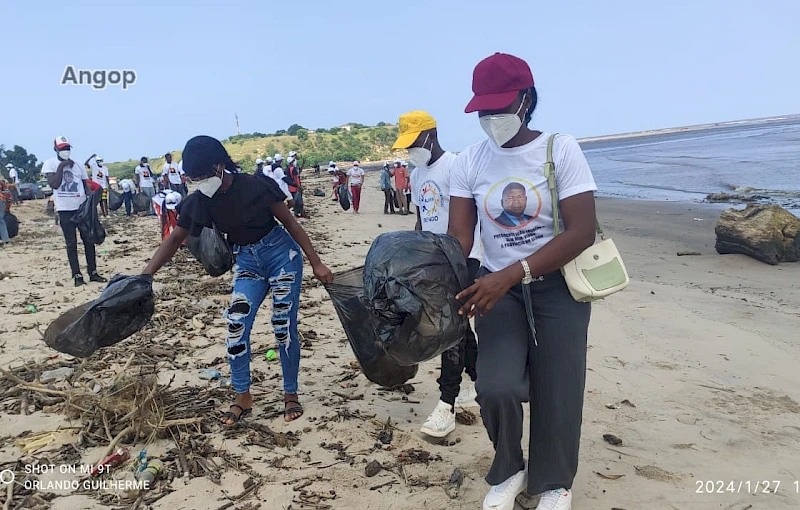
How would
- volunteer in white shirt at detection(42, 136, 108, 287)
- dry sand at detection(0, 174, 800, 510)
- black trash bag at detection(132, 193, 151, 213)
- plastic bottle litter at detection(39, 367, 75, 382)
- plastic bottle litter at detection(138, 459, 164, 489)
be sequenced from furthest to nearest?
black trash bag at detection(132, 193, 151, 213) → volunteer in white shirt at detection(42, 136, 108, 287) → plastic bottle litter at detection(39, 367, 75, 382) → plastic bottle litter at detection(138, 459, 164, 489) → dry sand at detection(0, 174, 800, 510)

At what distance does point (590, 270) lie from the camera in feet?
7.85

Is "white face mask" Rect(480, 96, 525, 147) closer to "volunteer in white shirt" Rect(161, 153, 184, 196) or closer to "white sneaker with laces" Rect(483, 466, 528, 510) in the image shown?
"white sneaker with laces" Rect(483, 466, 528, 510)

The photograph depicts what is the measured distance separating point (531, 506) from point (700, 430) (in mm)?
1355

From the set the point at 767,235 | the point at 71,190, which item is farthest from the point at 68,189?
the point at 767,235

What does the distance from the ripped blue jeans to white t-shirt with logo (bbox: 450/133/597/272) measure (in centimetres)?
149

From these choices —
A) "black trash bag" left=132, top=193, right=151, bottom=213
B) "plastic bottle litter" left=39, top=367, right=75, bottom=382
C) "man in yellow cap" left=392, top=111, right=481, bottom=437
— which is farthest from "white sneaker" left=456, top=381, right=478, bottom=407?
"black trash bag" left=132, top=193, right=151, bottom=213

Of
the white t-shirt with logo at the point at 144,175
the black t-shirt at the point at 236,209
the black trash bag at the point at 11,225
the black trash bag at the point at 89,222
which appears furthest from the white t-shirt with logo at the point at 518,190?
the white t-shirt with logo at the point at 144,175

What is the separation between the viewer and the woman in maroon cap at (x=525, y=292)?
233 centimetres

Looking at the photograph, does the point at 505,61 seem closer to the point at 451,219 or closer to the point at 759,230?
the point at 451,219

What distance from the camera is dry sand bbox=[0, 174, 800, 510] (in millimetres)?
2906

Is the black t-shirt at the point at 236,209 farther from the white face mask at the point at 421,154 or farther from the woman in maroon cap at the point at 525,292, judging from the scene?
the woman in maroon cap at the point at 525,292

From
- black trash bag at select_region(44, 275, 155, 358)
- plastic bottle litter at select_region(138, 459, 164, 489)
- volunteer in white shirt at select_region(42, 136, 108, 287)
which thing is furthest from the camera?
volunteer in white shirt at select_region(42, 136, 108, 287)

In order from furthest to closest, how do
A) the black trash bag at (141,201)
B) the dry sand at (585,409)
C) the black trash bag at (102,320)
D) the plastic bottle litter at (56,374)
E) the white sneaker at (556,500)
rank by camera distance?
the black trash bag at (141,201)
the plastic bottle litter at (56,374)
the black trash bag at (102,320)
the dry sand at (585,409)
the white sneaker at (556,500)

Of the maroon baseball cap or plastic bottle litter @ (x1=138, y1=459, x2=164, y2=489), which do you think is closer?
the maroon baseball cap
